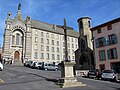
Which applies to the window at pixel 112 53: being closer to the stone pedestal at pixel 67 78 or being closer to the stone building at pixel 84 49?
the stone building at pixel 84 49

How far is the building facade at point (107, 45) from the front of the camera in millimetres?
26834

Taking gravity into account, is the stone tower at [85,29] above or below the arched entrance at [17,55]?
above

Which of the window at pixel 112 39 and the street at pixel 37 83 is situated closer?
the street at pixel 37 83

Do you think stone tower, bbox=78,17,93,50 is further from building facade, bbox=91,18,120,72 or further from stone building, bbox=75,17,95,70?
building facade, bbox=91,18,120,72

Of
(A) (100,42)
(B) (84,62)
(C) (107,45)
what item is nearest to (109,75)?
(C) (107,45)

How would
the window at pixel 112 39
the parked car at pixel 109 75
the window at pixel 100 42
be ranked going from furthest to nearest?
the window at pixel 100 42
the window at pixel 112 39
the parked car at pixel 109 75

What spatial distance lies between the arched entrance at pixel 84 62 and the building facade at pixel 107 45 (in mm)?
4391

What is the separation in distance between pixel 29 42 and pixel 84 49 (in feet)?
66.7

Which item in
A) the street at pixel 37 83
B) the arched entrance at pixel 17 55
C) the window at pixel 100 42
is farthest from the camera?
the arched entrance at pixel 17 55

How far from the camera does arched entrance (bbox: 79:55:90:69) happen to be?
34.6 m

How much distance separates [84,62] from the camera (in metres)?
36.0

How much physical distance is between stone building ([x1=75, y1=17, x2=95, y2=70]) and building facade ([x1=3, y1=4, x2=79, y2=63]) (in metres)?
17.8

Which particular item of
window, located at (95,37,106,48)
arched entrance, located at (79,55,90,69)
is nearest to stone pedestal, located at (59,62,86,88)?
window, located at (95,37,106,48)

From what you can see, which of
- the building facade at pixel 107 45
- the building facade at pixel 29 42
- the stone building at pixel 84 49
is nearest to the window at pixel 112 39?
the building facade at pixel 107 45
